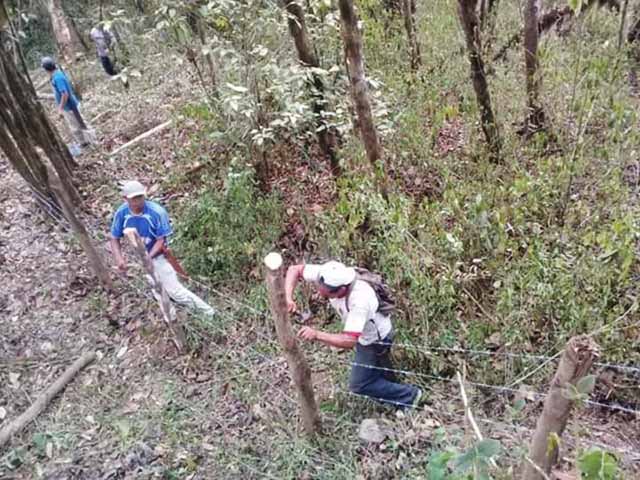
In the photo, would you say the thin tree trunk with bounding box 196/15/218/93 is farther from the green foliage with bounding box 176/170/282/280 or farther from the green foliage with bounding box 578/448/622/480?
the green foliage with bounding box 578/448/622/480

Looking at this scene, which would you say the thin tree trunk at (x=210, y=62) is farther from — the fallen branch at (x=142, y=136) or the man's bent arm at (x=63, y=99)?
the man's bent arm at (x=63, y=99)

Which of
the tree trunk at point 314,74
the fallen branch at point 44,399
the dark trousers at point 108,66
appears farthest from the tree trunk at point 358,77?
the dark trousers at point 108,66

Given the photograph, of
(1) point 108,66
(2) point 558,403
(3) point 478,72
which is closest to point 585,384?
(2) point 558,403

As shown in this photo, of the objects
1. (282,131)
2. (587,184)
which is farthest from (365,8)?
(587,184)

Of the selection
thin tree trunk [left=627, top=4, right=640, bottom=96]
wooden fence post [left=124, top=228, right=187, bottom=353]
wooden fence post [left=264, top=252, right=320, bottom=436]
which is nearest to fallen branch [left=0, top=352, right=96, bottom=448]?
wooden fence post [left=124, top=228, right=187, bottom=353]

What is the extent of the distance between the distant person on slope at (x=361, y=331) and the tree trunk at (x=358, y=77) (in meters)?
1.30

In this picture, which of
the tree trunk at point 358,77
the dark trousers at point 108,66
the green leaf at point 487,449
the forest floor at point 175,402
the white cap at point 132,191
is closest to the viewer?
the green leaf at point 487,449

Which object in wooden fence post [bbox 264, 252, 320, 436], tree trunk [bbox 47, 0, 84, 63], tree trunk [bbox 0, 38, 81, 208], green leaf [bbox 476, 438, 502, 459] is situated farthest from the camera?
tree trunk [bbox 47, 0, 84, 63]

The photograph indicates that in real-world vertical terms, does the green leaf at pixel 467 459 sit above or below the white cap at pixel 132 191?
below

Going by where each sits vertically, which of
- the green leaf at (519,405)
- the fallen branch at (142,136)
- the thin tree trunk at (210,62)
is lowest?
the green leaf at (519,405)

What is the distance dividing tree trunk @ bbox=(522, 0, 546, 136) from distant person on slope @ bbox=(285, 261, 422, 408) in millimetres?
3229

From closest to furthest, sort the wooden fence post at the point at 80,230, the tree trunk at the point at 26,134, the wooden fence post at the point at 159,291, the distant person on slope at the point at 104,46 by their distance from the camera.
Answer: the wooden fence post at the point at 159,291 → the wooden fence post at the point at 80,230 → the tree trunk at the point at 26,134 → the distant person on slope at the point at 104,46

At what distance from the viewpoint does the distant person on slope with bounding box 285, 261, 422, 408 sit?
3662mm

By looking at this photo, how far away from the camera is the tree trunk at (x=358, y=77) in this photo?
4152mm
